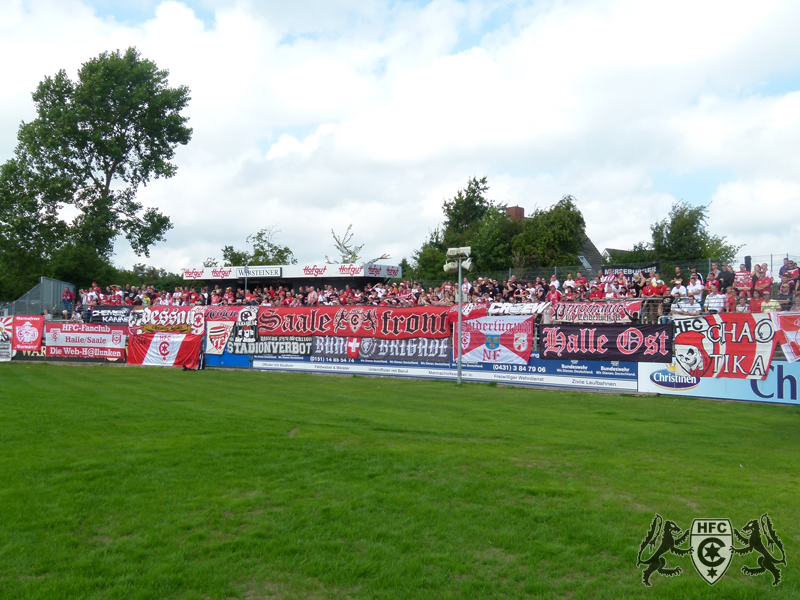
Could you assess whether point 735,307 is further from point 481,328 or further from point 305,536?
point 305,536

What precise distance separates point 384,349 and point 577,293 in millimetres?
Answer: 7608

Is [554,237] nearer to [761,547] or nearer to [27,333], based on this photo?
[27,333]

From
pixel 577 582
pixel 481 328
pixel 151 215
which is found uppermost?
pixel 151 215

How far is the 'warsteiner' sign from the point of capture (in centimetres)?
2239

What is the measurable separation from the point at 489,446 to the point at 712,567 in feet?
15.2

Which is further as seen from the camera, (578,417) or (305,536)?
(578,417)

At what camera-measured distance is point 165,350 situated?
2748cm

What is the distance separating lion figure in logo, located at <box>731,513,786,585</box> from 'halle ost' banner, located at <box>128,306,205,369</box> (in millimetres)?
24239

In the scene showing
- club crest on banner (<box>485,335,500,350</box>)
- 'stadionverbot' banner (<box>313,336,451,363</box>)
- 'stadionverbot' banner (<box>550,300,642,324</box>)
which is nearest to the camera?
'stadionverbot' banner (<box>550,300,642,324</box>)

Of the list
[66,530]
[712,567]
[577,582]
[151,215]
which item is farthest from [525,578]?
[151,215]

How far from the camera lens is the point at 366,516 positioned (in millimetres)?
6105

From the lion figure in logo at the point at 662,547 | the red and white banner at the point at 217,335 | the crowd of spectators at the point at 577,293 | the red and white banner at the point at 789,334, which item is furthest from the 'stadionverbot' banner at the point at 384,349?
the lion figure in logo at the point at 662,547

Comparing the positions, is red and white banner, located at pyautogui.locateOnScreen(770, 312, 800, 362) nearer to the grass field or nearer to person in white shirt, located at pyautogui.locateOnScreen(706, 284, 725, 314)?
person in white shirt, located at pyautogui.locateOnScreen(706, 284, 725, 314)

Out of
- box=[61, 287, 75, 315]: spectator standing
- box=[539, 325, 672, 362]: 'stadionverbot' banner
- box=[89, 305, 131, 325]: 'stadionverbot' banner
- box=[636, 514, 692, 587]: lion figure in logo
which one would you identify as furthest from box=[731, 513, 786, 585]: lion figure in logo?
box=[61, 287, 75, 315]: spectator standing
